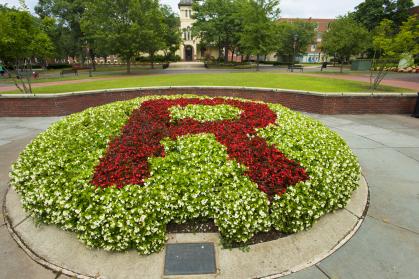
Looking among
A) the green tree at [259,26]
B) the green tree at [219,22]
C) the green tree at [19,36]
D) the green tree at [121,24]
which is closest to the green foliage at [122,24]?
the green tree at [121,24]

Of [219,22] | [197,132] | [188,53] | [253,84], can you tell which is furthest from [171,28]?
[197,132]

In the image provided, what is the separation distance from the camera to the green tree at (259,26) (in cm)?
3344

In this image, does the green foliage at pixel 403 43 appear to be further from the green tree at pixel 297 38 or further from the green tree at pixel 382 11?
the green tree at pixel 297 38

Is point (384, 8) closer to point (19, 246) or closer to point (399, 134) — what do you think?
point (399, 134)

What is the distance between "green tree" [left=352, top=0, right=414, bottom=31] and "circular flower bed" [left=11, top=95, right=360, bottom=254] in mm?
53943

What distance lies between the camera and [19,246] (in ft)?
11.2

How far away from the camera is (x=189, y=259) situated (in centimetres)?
315

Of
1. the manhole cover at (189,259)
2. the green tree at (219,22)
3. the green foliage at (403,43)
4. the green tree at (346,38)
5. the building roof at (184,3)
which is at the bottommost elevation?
the manhole cover at (189,259)

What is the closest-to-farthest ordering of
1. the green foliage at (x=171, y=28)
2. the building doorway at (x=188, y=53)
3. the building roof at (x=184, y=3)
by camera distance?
the green foliage at (x=171, y=28), the building roof at (x=184, y=3), the building doorway at (x=188, y=53)

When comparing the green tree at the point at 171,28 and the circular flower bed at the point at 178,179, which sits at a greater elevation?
the green tree at the point at 171,28

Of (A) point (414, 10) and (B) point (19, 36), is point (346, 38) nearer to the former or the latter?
(A) point (414, 10)

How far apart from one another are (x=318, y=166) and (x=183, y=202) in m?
2.18

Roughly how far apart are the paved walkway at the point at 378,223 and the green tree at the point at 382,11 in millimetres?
50197

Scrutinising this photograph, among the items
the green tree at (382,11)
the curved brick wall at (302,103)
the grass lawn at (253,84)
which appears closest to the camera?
the curved brick wall at (302,103)
